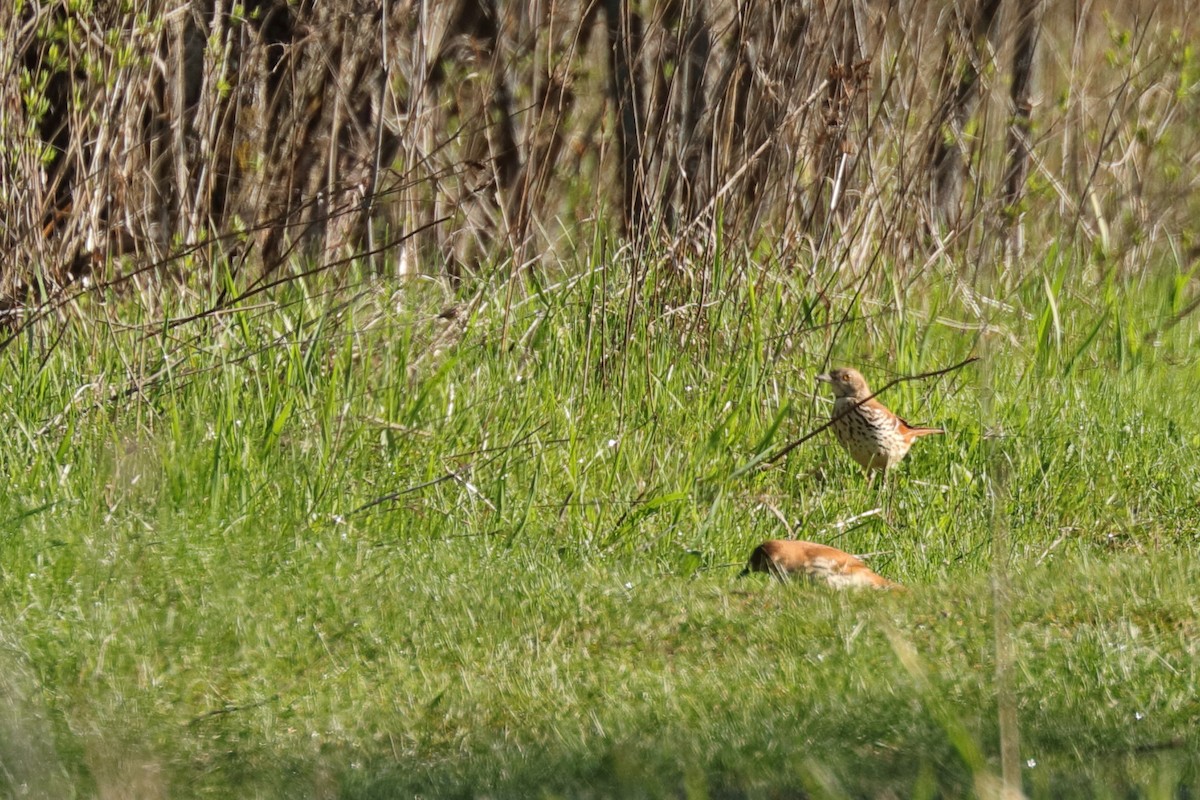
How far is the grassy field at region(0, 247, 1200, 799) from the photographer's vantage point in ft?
12.5

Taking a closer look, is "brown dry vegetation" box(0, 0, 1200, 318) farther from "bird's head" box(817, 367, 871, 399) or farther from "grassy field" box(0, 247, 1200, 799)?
"bird's head" box(817, 367, 871, 399)

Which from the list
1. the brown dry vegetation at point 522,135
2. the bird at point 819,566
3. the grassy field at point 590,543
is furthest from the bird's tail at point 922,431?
the bird at point 819,566

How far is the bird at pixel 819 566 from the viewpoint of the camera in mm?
5102

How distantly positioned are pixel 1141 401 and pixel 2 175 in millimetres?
5007

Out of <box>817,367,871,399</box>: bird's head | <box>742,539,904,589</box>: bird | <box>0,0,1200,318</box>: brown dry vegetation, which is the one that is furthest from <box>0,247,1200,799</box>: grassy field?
<box>0,0,1200,318</box>: brown dry vegetation

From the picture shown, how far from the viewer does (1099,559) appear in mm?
5539

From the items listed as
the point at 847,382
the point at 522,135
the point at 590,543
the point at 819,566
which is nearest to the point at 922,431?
the point at 847,382

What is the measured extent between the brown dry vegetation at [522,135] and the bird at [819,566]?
1.66 meters

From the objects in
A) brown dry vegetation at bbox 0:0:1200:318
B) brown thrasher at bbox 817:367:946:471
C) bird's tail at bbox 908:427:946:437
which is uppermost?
brown dry vegetation at bbox 0:0:1200:318

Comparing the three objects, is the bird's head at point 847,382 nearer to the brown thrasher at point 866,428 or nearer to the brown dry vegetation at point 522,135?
the brown thrasher at point 866,428

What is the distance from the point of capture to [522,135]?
8258mm

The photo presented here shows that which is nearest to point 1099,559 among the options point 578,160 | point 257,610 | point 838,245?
point 838,245

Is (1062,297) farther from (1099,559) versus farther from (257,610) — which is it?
(257,610)

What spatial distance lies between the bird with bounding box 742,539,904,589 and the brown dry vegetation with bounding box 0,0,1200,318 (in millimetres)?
1660
